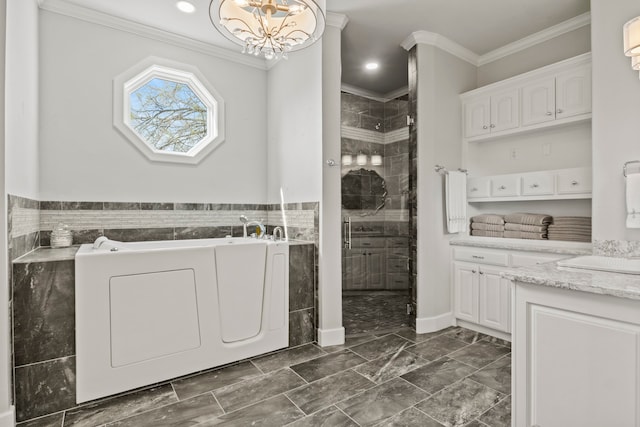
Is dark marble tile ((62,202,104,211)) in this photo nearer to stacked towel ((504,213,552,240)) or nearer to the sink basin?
the sink basin

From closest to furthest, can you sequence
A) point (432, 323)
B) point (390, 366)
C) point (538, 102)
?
point (390, 366) < point (538, 102) < point (432, 323)

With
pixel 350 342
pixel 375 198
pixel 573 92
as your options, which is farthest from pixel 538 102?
pixel 350 342

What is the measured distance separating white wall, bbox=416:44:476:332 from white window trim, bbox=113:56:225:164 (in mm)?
2132

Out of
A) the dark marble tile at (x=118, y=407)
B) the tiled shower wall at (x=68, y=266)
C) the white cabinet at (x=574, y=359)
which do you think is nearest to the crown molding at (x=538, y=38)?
the tiled shower wall at (x=68, y=266)

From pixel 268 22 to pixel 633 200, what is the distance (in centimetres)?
255

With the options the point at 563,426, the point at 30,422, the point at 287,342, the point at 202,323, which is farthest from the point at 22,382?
the point at 563,426

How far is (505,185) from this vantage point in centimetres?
327

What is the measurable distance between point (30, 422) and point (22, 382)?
8.9 inches

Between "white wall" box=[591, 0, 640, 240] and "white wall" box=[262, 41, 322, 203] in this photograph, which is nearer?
"white wall" box=[591, 0, 640, 240]

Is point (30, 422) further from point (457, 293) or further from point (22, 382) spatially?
point (457, 293)

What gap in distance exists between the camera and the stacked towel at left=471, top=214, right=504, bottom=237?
3.32 m

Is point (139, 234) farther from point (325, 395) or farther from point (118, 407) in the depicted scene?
point (325, 395)

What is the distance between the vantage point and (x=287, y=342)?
2.83m

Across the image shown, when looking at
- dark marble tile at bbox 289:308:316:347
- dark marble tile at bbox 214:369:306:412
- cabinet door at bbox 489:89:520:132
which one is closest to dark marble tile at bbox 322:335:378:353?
dark marble tile at bbox 289:308:316:347
